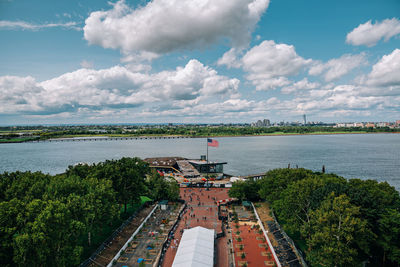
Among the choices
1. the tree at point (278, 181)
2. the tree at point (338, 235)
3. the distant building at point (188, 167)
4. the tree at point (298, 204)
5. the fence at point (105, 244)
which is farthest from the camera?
the distant building at point (188, 167)

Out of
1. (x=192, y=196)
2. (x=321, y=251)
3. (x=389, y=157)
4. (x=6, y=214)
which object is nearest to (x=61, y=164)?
(x=192, y=196)

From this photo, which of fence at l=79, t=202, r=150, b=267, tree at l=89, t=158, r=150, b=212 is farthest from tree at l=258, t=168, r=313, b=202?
fence at l=79, t=202, r=150, b=267

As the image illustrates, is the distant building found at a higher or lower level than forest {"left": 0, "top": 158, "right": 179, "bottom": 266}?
lower

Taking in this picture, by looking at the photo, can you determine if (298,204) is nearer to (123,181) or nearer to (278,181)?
(278,181)

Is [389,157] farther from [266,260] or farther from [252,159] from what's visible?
[266,260]

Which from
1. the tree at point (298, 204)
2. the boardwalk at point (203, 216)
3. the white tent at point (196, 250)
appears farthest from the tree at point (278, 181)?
the white tent at point (196, 250)

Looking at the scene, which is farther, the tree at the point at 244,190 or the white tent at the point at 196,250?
the tree at the point at 244,190

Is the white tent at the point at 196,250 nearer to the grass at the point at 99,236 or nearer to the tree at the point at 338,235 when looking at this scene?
the tree at the point at 338,235

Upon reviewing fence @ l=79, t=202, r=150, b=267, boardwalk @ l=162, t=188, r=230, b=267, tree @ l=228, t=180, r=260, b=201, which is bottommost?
boardwalk @ l=162, t=188, r=230, b=267

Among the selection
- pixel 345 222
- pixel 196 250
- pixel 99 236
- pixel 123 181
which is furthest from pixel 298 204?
pixel 123 181

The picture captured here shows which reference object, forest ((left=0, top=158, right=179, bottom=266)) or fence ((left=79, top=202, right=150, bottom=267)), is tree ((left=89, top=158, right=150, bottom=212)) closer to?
forest ((left=0, top=158, right=179, bottom=266))
